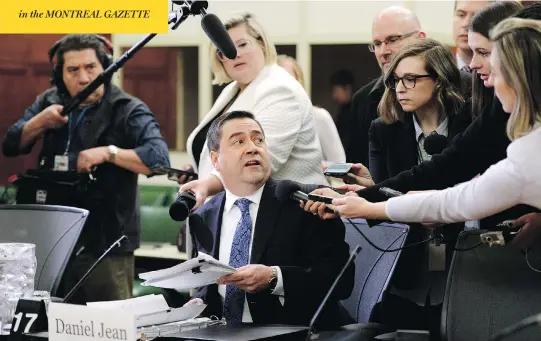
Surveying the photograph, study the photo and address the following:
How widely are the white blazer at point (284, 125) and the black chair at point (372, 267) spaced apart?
48 centimetres

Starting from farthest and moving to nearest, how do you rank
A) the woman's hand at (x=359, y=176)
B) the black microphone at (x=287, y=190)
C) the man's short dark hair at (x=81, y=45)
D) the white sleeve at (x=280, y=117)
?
the man's short dark hair at (x=81, y=45)
the white sleeve at (x=280, y=117)
the woman's hand at (x=359, y=176)
the black microphone at (x=287, y=190)

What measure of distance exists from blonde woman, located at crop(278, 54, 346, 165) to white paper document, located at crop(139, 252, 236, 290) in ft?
7.05

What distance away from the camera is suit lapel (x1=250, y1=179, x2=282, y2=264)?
3080mm

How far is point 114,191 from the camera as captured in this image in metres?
4.37

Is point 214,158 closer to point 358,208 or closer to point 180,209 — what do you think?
point 180,209

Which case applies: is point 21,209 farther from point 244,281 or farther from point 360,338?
point 360,338

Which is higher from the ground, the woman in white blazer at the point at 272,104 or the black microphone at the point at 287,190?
the woman in white blazer at the point at 272,104

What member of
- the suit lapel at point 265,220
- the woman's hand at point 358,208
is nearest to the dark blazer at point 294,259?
the suit lapel at point 265,220

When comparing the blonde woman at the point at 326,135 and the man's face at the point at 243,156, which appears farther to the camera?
the blonde woman at the point at 326,135

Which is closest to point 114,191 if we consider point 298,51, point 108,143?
point 108,143

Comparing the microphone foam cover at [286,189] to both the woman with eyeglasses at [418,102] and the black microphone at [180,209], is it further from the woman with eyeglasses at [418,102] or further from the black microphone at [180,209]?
the woman with eyeglasses at [418,102]

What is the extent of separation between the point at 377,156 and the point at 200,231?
2.39 ft

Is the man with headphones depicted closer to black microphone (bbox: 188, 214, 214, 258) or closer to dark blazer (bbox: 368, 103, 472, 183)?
black microphone (bbox: 188, 214, 214, 258)

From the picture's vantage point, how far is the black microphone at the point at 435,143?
3.09 meters
